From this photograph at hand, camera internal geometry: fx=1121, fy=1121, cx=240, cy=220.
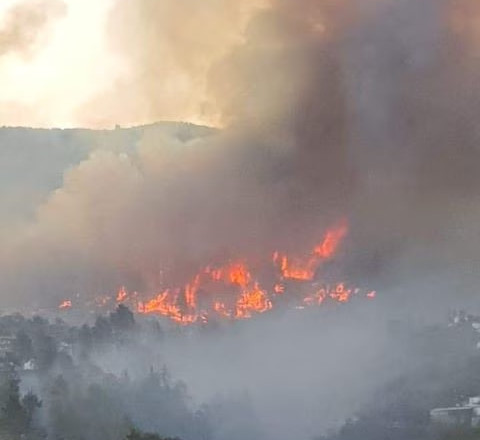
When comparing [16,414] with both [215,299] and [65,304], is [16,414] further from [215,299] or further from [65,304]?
[65,304]

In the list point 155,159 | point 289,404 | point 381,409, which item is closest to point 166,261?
point 155,159

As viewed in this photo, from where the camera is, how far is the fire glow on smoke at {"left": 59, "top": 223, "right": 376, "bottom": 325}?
2403 inches

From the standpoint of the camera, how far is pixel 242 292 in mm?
61938

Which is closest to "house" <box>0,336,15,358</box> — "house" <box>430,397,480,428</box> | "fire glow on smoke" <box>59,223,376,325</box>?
"fire glow on smoke" <box>59,223,376,325</box>

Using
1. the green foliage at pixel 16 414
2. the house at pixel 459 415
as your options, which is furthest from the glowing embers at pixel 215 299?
the green foliage at pixel 16 414

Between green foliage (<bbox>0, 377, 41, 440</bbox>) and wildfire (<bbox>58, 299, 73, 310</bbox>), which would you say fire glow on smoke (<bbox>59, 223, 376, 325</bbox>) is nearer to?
wildfire (<bbox>58, 299, 73, 310</bbox>)

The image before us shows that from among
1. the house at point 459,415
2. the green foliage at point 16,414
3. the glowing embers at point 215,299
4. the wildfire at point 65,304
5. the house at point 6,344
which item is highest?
the wildfire at point 65,304

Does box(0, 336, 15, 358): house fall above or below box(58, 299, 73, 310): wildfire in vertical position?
below

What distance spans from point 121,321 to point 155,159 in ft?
66.9

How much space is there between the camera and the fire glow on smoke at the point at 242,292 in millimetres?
61031

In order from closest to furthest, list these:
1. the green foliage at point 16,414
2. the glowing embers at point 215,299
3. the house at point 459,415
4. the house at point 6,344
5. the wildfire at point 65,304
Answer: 1. the green foliage at point 16,414
2. the house at point 459,415
3. the house at point 6,344
4. the glowing embers at point 215,299
5. the wildfire at point 65,304

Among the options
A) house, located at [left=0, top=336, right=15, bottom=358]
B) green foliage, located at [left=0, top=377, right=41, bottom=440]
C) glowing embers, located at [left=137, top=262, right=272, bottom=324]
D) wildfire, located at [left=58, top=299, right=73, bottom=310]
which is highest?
wildfire, located at [left=58, top=299, right=73, bottom=310]

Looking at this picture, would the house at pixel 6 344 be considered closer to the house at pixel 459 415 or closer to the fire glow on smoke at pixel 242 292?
the fire glow on smoke at pixel 242 292

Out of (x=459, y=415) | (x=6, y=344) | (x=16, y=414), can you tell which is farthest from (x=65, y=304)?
(x=16, y=414)
